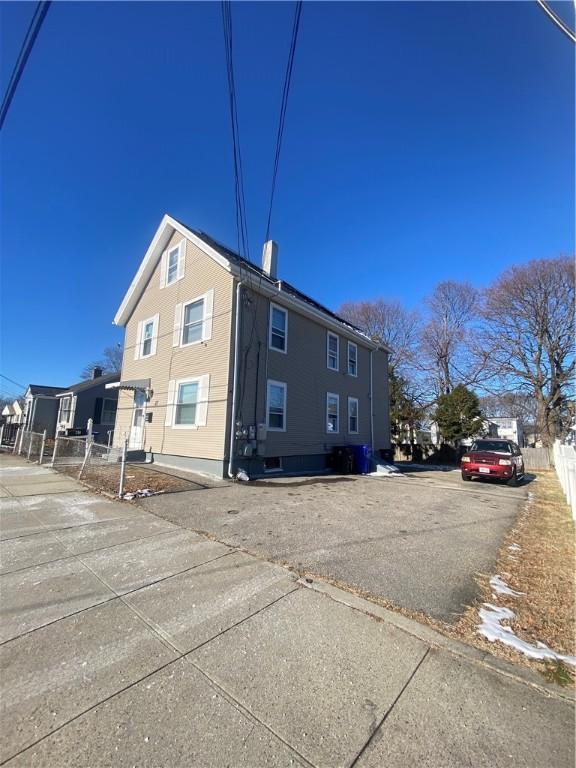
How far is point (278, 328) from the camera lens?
12.8 metres

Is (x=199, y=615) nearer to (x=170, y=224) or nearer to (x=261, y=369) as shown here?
(x=261, y=369)

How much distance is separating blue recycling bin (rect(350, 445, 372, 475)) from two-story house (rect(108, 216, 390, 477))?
1096mm

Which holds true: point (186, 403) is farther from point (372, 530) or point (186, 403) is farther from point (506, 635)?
point (506, 635)

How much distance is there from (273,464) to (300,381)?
3.41 metres

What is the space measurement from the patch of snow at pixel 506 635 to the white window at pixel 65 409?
1005 inches

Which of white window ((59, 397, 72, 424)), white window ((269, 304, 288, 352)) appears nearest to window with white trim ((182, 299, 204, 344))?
white window ((269, 304, 288, 352))

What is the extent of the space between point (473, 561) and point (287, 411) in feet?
28.4

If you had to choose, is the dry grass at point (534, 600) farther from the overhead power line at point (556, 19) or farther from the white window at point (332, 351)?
the white window at point (332, 351)

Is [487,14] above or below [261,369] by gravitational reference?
above

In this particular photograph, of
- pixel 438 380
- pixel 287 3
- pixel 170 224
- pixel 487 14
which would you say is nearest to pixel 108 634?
pixel 287 3

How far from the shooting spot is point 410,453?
941 inches

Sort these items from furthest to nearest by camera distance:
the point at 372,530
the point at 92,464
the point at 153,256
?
the point at 153,256 < the point at 92,464 < the point at 372,530

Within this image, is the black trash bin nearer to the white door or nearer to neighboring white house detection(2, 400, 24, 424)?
the white door

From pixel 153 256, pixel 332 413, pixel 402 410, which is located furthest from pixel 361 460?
pixel 402 410
